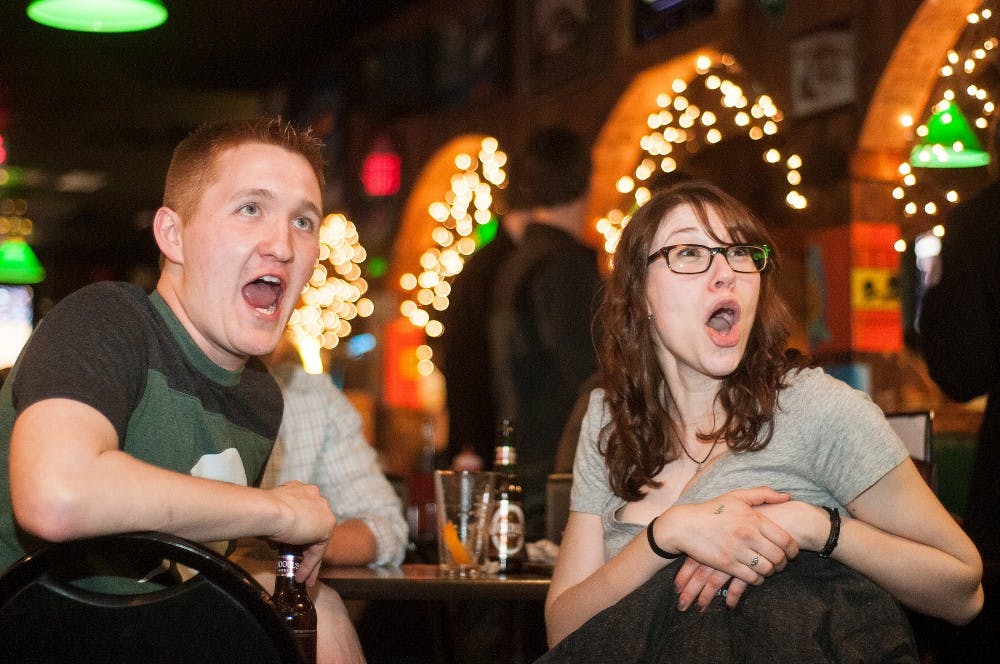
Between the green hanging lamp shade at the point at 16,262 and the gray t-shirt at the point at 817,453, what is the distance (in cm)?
1519

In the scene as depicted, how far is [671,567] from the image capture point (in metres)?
1.79

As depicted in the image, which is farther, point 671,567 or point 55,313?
point 671,567

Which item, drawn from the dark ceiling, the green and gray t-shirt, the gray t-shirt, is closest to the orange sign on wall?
the gray t-shirt

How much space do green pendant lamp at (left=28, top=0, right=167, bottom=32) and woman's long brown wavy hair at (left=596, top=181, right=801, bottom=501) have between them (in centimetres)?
274

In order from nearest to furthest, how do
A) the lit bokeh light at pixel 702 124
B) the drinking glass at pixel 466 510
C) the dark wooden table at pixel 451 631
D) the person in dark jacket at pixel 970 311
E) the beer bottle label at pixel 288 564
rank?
the beer bottle label at pixel 288 564 → the drinking glass at pixel 466 510 → the person in dark jacket at pixel 970 311 → the dark wooden table at pixel 451 631 → the lit bokeh light at pixel 702 124

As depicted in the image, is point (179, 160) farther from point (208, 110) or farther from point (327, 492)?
point (208, 110)

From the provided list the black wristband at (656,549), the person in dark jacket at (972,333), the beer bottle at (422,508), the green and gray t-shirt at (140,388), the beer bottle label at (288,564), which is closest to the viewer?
the green and gray t-shirt at (140,388)

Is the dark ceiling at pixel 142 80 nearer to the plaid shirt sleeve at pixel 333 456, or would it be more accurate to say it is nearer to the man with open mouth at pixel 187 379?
the plaid shirt sleeve at pixel 333 456

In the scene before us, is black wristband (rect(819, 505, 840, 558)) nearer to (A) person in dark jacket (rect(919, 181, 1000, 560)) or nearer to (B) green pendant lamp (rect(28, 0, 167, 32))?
(A) person in dark jacket (rect(919, 181, 1000, 560))

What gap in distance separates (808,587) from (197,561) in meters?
0.87

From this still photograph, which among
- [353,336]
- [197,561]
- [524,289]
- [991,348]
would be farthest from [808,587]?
[353,336]

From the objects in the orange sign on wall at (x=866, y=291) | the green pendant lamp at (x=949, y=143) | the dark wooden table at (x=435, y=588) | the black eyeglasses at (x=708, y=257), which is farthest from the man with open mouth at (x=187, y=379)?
the orange sign on wall at (x=866, y=291)

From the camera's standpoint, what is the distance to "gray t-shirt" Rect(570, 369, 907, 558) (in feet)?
5.98

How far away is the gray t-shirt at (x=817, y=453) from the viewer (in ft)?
5.98
